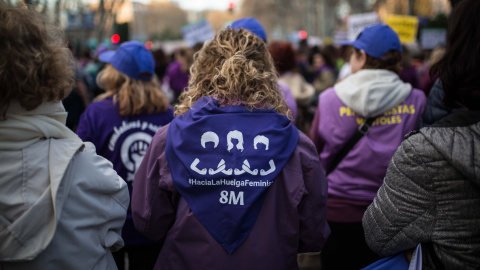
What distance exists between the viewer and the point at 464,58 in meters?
1.77

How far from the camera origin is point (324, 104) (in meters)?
3.42

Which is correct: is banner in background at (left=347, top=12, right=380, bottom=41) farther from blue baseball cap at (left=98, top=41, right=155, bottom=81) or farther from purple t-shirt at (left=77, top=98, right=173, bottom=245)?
purple t-shirt at (left=77, top=98, right=173, bottom=245)

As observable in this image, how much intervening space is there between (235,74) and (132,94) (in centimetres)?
149

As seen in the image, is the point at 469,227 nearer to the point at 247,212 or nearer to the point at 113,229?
the point at 247,212

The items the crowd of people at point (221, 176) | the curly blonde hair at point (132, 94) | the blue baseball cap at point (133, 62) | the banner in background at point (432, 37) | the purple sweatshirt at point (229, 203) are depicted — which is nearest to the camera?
the crowd of people at point (221, 176)

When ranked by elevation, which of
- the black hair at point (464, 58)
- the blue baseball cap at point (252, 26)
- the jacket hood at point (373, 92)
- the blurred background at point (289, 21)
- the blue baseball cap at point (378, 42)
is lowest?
the blurred background at point (289, 21)

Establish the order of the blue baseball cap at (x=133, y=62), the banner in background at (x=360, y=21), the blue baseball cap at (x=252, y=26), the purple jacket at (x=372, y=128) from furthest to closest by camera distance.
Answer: the banner in background at (x=360, y=21) < the blue baseball cap at (x=252, y=26) < the blue baseball cap at (x=133, y=62) < the purple jacket at (x=372, y=128)

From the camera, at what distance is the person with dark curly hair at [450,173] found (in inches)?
68.7

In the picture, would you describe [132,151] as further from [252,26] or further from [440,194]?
[440,194]

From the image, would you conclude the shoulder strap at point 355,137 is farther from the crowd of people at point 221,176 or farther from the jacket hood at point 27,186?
the jacket hood at point 27,186

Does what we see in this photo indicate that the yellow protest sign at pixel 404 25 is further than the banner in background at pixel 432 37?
No

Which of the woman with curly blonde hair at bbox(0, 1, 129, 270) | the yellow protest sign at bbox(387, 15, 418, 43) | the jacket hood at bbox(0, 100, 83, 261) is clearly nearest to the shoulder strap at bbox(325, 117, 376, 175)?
the woman with curly blonde hair at bbox(0, 1, 129, 270)

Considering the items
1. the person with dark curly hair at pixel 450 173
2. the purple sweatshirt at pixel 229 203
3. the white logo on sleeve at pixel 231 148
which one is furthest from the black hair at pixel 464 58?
the white logo on sleeve at pixel 231 148

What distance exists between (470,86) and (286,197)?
0.98 m
